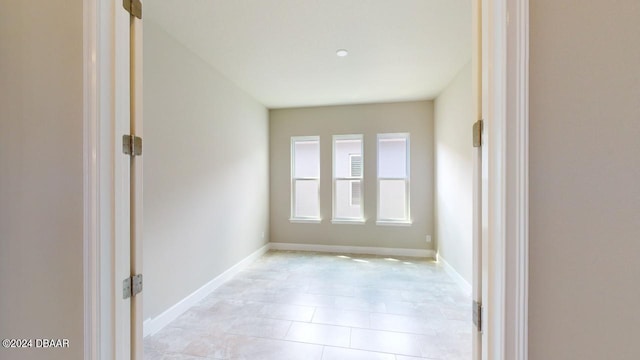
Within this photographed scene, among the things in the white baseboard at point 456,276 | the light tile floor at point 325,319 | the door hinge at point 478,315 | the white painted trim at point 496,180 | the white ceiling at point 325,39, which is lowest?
the light tile floor at point 325,319

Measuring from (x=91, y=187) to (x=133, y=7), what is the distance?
693mm

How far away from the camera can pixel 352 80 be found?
12.2 feet

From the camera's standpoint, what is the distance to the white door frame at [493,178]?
2.32 ft

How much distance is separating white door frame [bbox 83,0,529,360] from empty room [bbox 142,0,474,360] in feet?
4.94

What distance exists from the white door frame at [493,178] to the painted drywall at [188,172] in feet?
5.27

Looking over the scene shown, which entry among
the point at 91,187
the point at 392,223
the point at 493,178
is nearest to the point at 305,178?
the point at 392,223

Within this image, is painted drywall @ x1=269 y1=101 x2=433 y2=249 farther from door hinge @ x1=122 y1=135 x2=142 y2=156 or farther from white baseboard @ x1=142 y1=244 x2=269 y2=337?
door hinge @ x1=122 y1=135 x2=142 y2=156

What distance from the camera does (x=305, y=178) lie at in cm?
529
